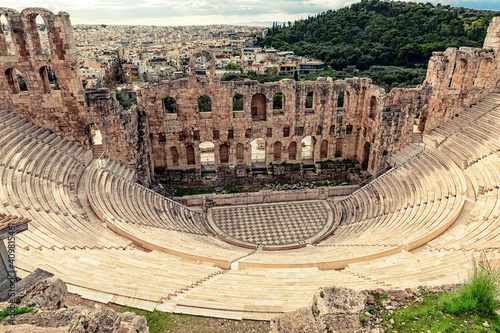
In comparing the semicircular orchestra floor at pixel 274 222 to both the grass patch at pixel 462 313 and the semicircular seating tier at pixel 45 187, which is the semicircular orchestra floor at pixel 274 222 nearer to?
the semicircular seating tier at pixel 45 187

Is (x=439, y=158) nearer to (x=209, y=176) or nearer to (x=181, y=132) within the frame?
(x=209, y=176)

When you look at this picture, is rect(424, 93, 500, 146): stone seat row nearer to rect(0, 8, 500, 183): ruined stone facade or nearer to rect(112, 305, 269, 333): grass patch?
rect(0, 8, 500, 183): ruined stone facade

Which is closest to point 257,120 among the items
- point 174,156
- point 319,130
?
point 319,130

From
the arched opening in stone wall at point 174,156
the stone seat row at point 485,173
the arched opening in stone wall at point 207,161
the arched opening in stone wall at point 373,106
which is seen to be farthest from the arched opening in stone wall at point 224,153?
the stone seat row at point 485,173

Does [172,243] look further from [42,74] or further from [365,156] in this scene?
[365,156]

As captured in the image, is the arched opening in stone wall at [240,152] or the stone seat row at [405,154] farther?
the arched opening in stone wall at [240,152]
